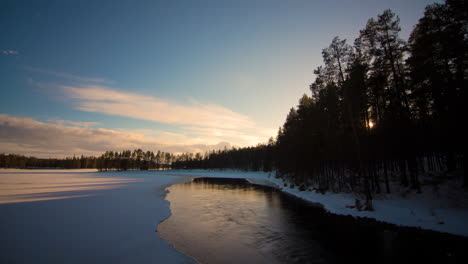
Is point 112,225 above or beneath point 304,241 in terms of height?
above

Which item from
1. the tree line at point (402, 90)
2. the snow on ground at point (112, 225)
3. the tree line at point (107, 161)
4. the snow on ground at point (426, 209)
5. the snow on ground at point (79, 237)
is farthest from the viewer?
the tree line at point (107, 161)

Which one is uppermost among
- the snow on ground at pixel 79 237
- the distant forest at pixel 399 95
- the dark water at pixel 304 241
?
the distant forest at pixel 399 95

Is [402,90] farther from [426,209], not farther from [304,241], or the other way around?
[304,241]

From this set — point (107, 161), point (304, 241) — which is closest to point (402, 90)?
point (304, 241)

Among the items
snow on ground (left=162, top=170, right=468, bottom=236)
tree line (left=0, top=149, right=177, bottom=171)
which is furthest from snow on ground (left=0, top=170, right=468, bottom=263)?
tree line (left=0, top=149, right=177, bottom=171)

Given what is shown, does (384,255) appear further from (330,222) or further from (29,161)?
(29,161)

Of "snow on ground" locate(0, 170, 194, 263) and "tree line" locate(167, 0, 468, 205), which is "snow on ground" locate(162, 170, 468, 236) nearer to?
"tree line" locate(167, 0, 468, 205)

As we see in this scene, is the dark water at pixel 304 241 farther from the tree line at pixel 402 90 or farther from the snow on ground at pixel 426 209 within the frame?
the tree line at pixel 402 90

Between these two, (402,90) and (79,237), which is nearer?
(79,237)

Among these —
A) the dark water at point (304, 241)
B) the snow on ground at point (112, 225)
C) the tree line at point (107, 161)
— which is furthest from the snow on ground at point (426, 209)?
the tree line at point (107, 161)

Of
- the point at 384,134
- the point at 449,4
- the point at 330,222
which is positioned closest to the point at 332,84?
the point at 384,134

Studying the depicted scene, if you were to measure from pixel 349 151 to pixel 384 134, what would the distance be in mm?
4827

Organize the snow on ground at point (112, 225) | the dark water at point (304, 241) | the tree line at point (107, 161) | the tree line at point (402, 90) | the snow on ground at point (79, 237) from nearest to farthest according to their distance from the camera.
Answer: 1. the snow on ground at point (79, 237)
2. the snow on ground at point (112, 225)
3. the dark water at point (304, 241)
4. the tree line at point (402, 90)
5. the tree line at point (107, 161)

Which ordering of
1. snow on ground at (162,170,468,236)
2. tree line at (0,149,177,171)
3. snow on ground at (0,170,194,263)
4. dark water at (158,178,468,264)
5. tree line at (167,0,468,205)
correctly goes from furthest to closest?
tree line at (0,149,177,171), tree line at (167,0,468,205), snow on ground at (162,170,468,236), dark water at (158,178,468,264), snow on ground at (0,170,194,263)
